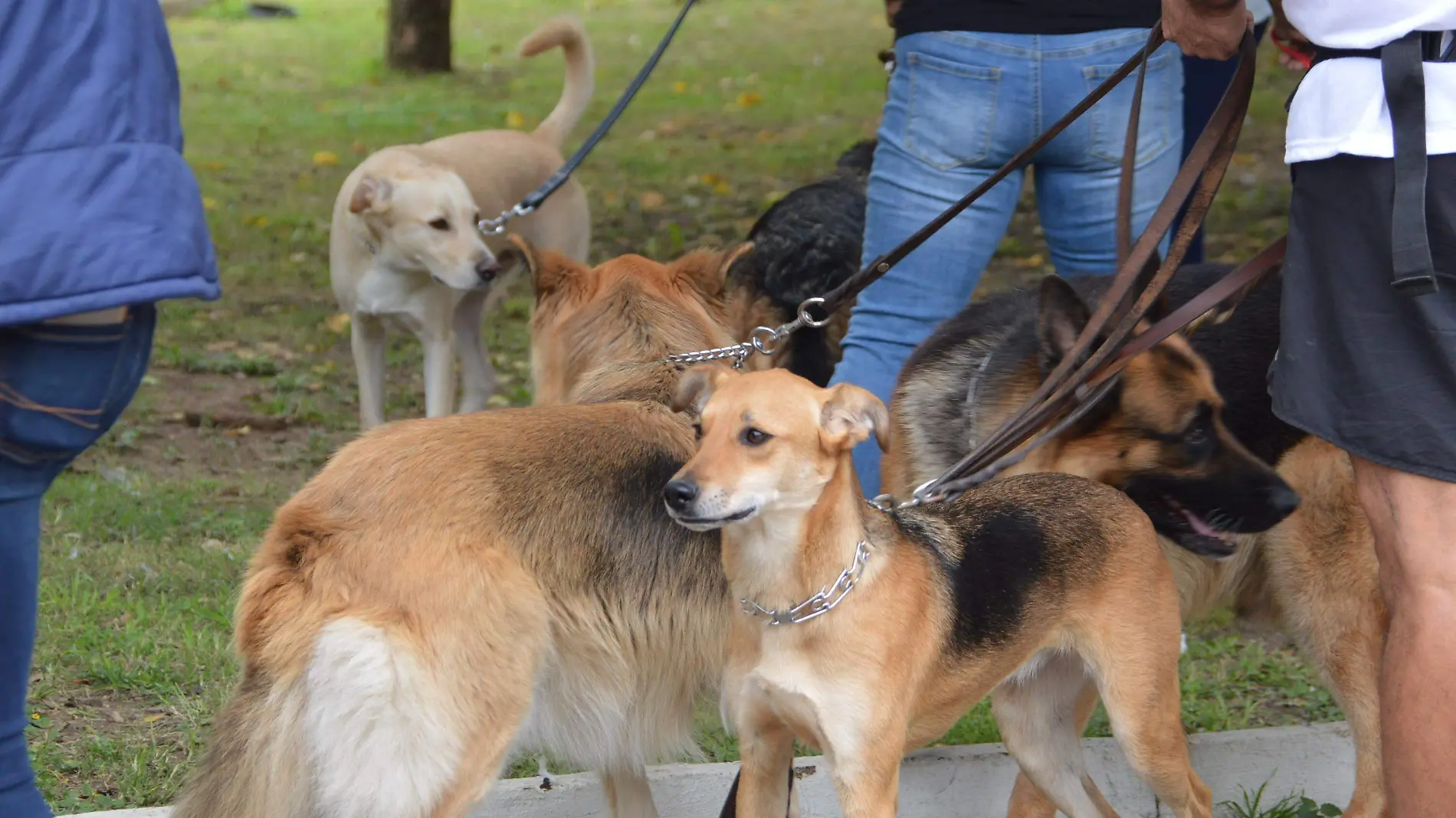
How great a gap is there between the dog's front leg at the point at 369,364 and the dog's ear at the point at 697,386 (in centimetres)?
402

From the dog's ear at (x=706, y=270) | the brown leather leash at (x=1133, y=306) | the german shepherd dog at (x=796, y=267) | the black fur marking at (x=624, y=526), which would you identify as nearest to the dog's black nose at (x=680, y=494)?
the black fur marking at (x=624, y=526)

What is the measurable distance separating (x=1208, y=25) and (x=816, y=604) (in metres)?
1.46

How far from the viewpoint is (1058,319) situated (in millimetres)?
3402

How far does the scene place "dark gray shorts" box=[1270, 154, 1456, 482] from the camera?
2260 mm

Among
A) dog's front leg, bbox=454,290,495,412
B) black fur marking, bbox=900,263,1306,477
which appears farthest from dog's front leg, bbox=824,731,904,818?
dog's front leg, bbox=454,290,495,412

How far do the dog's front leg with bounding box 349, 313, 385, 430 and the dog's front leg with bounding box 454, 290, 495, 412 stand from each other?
1.79ft

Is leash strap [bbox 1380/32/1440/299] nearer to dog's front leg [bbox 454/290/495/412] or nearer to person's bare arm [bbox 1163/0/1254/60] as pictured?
person's bare arm [bbox 1163/0/1254/60]

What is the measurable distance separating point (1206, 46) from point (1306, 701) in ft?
7.84

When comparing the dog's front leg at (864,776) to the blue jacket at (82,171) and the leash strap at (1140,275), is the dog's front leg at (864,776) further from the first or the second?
the blue jacket at (82,171)

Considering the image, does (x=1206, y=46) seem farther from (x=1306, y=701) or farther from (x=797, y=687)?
(x=1306, y=701)

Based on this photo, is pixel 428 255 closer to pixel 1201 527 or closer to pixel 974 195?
pixel 974 195

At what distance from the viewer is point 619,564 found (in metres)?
3.12

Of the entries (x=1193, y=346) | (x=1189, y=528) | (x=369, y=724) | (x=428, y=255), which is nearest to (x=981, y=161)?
(x=1193, y=346)

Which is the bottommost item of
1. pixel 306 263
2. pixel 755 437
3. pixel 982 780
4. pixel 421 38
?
pixel 306 263
